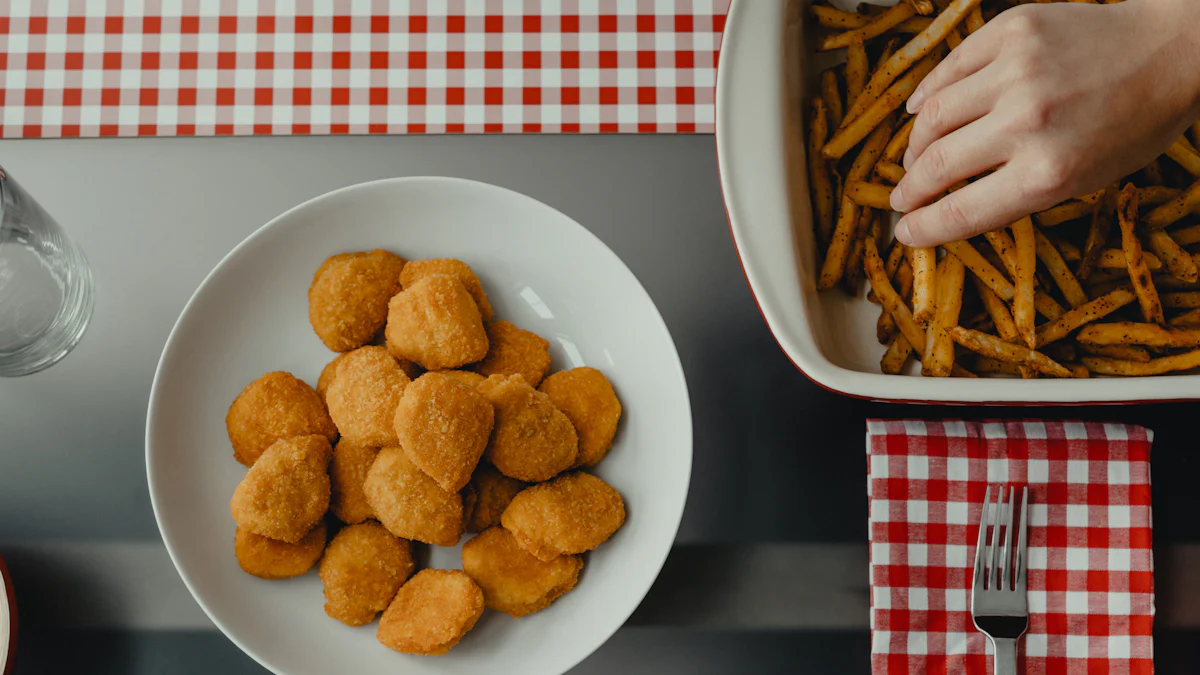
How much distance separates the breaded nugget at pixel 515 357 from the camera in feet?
3.70

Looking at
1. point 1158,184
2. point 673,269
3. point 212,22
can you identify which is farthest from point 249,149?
point 1158,184

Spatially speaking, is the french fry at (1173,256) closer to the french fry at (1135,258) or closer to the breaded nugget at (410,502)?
the french fry at (1135,258)

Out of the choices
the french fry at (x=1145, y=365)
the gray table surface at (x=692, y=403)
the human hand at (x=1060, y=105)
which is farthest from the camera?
the gray table surface at (x=692, y=403)

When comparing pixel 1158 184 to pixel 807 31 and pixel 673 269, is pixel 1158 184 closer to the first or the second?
pixel 807 31

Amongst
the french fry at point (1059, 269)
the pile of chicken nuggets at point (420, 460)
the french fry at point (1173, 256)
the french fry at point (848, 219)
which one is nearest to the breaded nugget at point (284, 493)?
the pile of chicken nuggets at point (420, 460)

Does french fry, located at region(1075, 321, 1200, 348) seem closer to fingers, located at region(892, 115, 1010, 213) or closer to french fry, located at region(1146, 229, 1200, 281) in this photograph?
french fry, located at region(1146, 229, 1200, 281)

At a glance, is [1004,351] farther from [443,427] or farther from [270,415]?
[270,415]

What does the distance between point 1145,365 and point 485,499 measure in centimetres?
75

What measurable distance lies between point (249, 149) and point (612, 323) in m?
0.57

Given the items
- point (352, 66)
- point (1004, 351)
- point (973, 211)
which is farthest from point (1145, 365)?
point (352, 66)

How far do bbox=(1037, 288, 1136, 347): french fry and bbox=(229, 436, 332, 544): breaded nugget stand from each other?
82 centimetres

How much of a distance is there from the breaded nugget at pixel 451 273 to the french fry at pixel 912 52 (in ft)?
1.60

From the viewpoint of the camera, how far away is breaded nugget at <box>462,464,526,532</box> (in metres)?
1.10

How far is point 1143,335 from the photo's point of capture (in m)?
0.99
